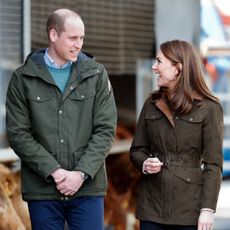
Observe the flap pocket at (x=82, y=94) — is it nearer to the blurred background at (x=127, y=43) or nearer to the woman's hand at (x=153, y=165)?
the woman's hand at (x=153, y=165)

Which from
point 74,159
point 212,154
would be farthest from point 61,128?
point 212,154

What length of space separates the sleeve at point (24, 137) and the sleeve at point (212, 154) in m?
0.80

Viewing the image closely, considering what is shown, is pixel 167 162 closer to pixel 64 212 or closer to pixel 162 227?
pixel 162 227

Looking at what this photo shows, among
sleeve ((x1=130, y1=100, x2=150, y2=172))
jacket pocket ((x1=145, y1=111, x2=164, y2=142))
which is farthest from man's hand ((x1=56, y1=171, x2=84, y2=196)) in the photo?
jacket pocket ((x1=145, y1=111, x2=164, y2=142))

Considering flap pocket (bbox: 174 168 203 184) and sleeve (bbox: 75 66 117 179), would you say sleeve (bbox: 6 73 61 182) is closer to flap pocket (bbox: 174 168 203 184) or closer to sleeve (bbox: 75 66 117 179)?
sleeve (bbox: 75 66 117 179)

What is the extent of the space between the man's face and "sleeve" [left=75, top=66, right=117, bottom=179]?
235 millimetres

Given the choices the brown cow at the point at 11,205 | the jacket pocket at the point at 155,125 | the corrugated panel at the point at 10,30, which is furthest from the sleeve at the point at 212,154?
the corrugated panel at the point at 10,30

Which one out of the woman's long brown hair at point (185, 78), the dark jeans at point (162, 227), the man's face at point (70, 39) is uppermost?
the man's face at point (70, 39)

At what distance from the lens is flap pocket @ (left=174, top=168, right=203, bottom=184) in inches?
164

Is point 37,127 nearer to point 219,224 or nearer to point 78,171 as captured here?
point 78,171

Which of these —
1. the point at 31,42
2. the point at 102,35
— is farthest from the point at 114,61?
the point at 31,42

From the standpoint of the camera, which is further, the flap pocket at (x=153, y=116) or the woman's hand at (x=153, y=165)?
the flap pocket at (x=153, y=116)

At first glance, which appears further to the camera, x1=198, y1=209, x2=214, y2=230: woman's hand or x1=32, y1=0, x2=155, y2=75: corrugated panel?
x1=32, y1=0, x2=155, y2=75: corrugated panel

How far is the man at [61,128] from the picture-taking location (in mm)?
4184
